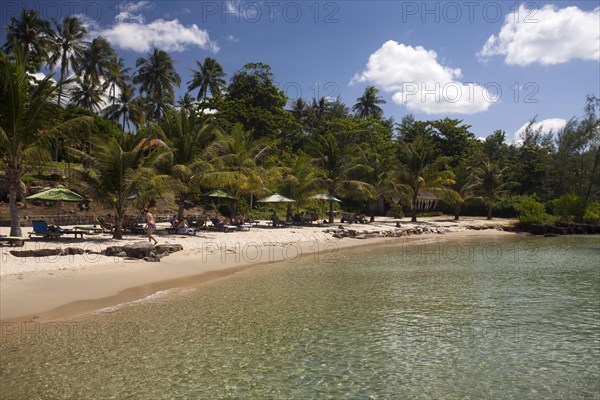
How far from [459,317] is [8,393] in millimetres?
8615

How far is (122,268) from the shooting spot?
489 inches

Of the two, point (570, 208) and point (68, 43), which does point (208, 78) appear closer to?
point (68, 43)

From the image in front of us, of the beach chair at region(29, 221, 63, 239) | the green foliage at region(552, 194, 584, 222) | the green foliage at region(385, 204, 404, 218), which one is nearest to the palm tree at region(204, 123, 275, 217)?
the beach chair at region(29, 221, 63, 239)

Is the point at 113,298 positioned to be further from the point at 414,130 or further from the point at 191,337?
the point at 414,130

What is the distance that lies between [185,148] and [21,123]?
840 centimetres

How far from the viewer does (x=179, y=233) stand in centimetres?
1995

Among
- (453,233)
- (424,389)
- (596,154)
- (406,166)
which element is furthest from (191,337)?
(596,154)

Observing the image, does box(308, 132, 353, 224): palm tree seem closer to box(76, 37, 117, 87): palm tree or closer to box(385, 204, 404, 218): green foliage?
box(385, 204, 404, 218): green foliage

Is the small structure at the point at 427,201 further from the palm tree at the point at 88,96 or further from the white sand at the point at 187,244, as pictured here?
the palm tree at the point at 88,96

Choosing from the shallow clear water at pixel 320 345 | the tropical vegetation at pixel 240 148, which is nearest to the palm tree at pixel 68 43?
the tropical vegetation at pixel 240 148

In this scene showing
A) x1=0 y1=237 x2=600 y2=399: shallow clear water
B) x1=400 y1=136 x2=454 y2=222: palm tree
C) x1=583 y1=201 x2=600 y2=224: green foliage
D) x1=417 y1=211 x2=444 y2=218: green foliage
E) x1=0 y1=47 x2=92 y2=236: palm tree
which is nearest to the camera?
x1=0 y1=237 x2=600 y2=399: shallow clear water

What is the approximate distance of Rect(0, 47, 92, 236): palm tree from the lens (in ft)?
47.2

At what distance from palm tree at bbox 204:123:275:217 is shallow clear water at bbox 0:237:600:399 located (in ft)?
31.6

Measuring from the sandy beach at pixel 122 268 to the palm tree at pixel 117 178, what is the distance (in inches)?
61.2
